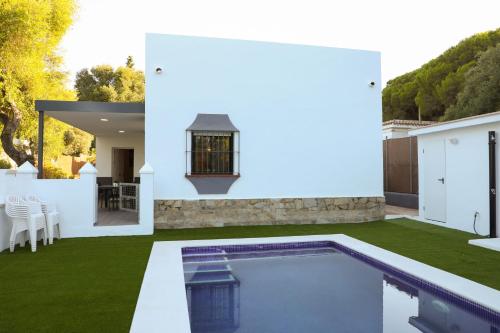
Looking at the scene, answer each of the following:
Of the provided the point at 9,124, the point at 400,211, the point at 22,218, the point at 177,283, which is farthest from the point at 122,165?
the point at 177,283

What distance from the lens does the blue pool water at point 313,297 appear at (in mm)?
4254

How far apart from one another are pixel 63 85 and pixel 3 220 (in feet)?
43.0

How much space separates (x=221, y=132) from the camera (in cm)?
1037

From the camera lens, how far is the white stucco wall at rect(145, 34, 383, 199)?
10008mm

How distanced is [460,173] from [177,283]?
323 inches

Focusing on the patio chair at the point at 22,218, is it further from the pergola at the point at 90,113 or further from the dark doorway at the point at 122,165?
the dark doorway at the point at 122,165

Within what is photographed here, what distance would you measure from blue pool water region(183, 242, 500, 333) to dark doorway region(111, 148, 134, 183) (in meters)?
9.48

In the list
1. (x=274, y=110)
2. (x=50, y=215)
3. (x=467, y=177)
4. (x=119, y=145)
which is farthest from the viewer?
(x=119, y=145)

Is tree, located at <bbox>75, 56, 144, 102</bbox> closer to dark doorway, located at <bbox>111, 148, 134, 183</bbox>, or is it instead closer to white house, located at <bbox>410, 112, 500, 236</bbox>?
dark doorway, located at <bbox>111, 148, 134, 183</bbox>

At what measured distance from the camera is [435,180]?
35.0ft

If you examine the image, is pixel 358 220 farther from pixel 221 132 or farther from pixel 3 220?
pixel 3 220

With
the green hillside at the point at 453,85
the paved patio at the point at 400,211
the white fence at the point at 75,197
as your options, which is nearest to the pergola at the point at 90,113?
the white fence at the point at 75,197

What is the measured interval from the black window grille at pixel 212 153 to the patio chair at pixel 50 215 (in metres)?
3.55

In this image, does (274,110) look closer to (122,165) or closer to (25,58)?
(122,165)
